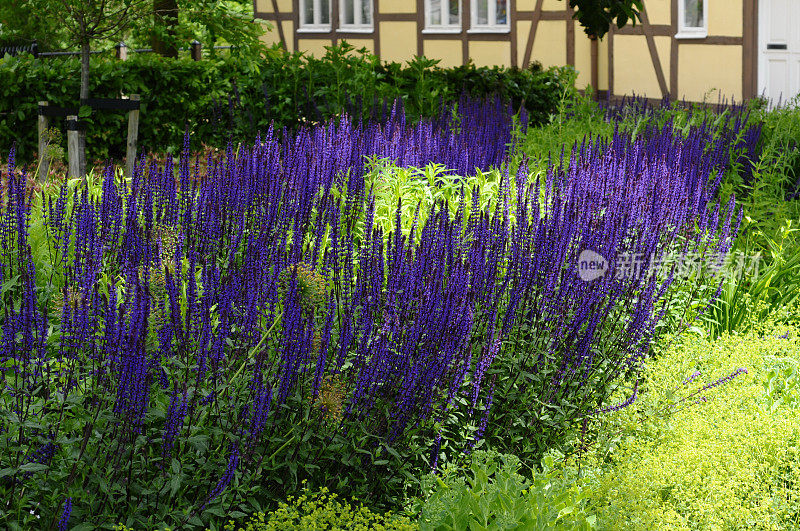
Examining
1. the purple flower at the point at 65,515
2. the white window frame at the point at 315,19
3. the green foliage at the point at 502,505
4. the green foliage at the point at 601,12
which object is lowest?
the green foliage at the point at 502,505

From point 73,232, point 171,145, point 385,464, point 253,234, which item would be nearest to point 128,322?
point 385,464

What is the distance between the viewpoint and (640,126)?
8422 mm

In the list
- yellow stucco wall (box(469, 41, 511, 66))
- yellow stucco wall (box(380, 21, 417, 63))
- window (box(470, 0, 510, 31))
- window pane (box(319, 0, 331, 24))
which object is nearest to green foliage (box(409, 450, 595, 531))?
yellow stucco wall (box(469, 41, 511, 66))

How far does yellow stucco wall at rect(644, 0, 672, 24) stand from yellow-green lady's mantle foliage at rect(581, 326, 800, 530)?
10.9m

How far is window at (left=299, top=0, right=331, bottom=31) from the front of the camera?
20922mm

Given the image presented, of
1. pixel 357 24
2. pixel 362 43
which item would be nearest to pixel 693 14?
pixel 362 43

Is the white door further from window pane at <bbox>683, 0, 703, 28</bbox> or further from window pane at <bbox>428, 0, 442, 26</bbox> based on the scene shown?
window pane at <bbox>428, 0, 442, 26</bbox>

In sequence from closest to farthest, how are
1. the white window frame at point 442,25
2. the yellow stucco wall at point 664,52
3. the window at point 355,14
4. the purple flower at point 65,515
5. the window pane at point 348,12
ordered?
the purple flower at point 65,515 → the yellow stucco wall at point 664,52 → the white window frame at point 442,25 → the window at point 355,14 → the window pane at point 348,12

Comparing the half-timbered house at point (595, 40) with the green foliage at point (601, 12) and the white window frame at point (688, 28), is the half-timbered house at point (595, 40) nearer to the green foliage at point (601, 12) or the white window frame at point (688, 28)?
the white window frame at point (688, 28)

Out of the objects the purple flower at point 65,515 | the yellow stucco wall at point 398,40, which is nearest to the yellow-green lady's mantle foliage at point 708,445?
the purple flower at point 65,515

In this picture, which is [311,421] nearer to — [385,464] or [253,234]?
[385,464]

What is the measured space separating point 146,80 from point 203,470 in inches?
296

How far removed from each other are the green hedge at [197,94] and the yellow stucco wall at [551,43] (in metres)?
6.96

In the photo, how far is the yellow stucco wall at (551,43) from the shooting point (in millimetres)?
16500
